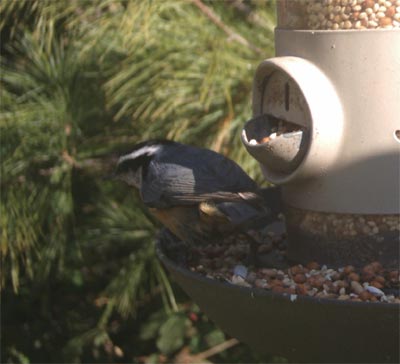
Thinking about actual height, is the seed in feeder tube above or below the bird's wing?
above

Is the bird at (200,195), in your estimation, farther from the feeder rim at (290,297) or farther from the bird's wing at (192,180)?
the feeder rim at (290,297)

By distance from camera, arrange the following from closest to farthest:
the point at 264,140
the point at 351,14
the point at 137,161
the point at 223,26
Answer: the point at 351,14 → the point at 264,140 → the point at 137,161 → the point at 223,26

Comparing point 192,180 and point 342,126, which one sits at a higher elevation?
point 342,126

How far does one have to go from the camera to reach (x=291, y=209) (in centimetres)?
176

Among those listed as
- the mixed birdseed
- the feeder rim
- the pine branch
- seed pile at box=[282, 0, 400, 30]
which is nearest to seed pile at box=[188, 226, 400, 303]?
the feeder rim

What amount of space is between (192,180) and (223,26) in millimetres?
658

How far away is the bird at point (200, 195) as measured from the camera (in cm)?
180

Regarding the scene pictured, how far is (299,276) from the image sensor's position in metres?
1.63

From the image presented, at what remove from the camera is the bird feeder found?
1406 millimetres

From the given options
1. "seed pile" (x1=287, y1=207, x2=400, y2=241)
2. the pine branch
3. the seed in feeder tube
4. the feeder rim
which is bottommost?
the feeder rim

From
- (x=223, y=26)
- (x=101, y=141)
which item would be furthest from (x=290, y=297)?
(x=101, y=141)

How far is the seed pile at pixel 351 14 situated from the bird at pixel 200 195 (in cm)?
39

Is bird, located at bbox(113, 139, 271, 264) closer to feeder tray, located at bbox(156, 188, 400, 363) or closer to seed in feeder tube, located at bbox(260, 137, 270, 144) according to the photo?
seed in feeder tube, located at bbox(260, 137, 270, 144)

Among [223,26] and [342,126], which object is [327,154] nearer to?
[342,126]
